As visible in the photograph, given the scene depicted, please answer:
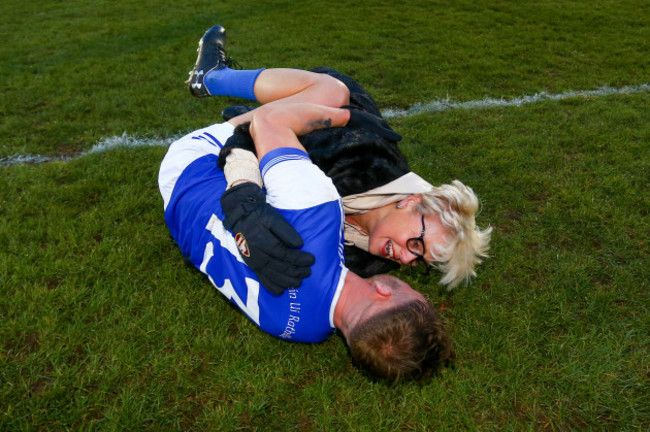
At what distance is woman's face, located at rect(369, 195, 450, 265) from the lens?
3.21 m

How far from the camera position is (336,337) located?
322cm

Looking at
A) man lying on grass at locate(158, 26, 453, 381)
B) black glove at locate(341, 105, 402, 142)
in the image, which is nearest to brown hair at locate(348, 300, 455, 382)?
man lying on grass at locate(158, 26, 453, 381)

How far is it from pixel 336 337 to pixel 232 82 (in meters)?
2.41

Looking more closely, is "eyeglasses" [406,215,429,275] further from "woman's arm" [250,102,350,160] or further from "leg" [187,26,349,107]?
"leg" [187,26,349,107]

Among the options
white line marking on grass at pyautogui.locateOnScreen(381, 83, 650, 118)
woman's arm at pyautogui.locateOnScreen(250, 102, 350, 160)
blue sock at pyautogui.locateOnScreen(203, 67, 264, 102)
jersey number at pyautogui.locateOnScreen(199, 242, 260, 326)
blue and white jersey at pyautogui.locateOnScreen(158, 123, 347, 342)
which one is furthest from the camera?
white line marking on grass at pyautogui.locateOnScreen(381, 83, 650, 118)

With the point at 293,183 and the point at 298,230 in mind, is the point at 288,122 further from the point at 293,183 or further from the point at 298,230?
the point at 298,230

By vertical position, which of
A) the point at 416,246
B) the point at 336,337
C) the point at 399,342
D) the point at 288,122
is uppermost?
the point at 288,122

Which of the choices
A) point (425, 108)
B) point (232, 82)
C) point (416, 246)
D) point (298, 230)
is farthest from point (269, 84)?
point (425, 108)

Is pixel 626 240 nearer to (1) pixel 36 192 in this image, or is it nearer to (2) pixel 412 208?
(2) pixel 412 208

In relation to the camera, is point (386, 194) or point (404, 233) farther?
point (386, 194)

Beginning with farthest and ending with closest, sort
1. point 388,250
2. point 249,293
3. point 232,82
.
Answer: point 232,82
point 388,250
point 249,293

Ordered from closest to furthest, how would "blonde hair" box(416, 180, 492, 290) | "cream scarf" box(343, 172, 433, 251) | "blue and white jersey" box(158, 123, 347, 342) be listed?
"blue and white jersey" box(158, 123, 347, 342), "blonde hair" box(416, 180, 492, 290), "cream scarf" box(343, 172, 433, 251)

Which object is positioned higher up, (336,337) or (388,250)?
(388,250)

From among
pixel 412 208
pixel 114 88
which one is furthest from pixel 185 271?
pixel 114 88
